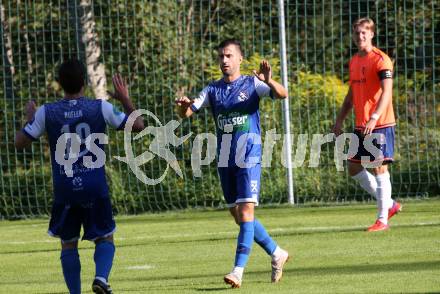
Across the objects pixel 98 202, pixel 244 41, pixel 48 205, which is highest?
pixel 244 41

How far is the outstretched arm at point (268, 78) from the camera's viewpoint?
7961 millimetres

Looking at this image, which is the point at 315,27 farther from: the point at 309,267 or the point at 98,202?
the point at 98,202

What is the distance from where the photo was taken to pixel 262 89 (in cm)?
838

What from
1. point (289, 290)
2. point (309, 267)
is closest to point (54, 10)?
point (309, 267)

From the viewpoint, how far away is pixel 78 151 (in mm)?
7086

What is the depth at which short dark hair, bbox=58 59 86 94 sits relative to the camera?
7.08 m

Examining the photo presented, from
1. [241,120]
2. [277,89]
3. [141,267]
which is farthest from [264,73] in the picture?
[141,267]

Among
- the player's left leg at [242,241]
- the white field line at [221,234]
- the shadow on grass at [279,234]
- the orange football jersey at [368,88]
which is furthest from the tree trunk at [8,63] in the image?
the player's left leg at [242,241]

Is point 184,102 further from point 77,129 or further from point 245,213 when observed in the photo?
point 77,129

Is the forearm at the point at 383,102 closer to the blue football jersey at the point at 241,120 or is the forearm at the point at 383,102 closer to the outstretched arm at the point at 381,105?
the outstretched arm at the point at 381,105

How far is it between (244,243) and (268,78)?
123 centimetres

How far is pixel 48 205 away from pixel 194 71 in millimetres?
2811

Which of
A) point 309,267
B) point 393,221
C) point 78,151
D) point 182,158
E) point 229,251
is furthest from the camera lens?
point 182,158

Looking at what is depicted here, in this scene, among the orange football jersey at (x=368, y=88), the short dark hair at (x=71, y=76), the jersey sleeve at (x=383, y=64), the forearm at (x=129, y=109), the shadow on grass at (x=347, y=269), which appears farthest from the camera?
the orange football jersey at (x=368, y=88)
